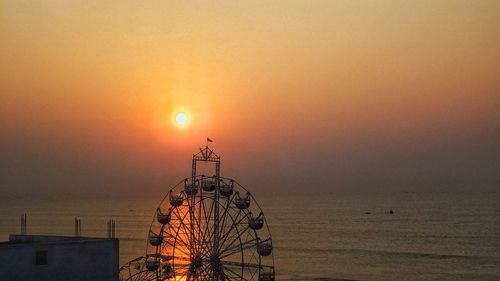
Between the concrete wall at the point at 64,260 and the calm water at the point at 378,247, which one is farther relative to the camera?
the calm water at the point at 378,247

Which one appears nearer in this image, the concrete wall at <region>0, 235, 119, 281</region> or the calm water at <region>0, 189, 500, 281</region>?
the concrete wall at <region>0, 235, 119, 281</region>

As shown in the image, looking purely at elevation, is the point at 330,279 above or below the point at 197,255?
below

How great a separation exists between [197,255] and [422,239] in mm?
103466

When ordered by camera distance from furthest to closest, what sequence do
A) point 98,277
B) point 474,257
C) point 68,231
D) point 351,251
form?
1. point 68,231
2. point 351,251
3. point 474,257
4. point 98,277

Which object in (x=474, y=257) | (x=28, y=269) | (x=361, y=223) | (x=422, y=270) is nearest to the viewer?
(x=28, y=269)

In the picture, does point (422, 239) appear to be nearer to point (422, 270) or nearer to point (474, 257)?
point (474, 257)

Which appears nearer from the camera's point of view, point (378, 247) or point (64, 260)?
point (64, 260)

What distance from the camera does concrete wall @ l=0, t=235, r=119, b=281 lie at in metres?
33.3

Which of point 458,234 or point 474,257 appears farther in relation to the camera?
point 458,234

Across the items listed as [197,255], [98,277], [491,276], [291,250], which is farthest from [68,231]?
[98,277]

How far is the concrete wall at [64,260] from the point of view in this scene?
33.3m

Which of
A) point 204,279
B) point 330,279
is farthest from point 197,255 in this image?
point 330,279

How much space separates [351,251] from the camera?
12175cm

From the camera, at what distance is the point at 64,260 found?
35.2 m
